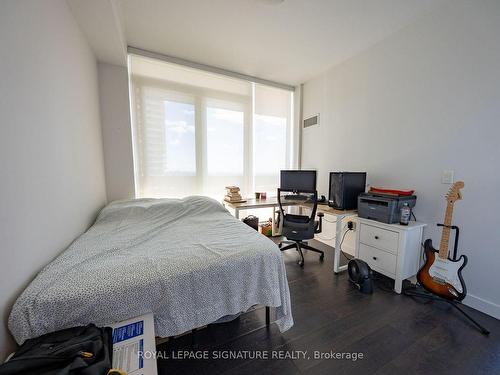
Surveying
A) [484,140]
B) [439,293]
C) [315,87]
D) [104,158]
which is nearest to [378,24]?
[315,87]

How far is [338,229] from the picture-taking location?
86.9 inches

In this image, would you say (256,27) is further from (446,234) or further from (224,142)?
(446,234)

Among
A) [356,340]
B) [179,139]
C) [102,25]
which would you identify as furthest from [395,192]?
[102,25]

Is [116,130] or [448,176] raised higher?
[116,130]

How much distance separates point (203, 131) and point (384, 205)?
2586 mm

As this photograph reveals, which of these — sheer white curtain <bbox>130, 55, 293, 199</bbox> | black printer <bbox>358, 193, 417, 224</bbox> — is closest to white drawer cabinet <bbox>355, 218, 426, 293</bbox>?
black printer <bbox>358, 193, 417, 224</bbox>

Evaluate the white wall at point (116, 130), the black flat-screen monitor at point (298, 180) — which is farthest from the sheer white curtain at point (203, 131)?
the black flat-screen monitor at point (298, 180)

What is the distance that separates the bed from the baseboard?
69.0 inches

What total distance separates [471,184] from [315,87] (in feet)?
8.02

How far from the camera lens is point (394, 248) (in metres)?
1.88

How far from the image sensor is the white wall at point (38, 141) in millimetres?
820

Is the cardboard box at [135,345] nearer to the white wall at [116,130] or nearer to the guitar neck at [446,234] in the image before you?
the white wall at [116,130]

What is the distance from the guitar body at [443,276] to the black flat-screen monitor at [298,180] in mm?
1447

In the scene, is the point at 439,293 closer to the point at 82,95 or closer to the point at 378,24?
the point at 378,24
